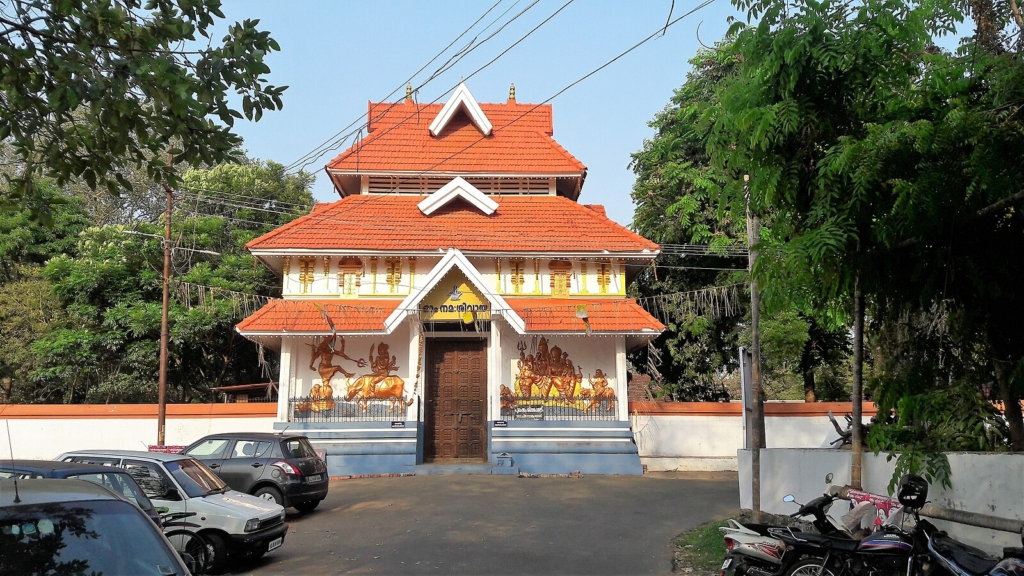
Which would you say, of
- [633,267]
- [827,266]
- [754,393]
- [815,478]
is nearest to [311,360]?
[633,267]

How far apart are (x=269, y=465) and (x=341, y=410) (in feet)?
21.5

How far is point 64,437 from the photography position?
2003 centimetres

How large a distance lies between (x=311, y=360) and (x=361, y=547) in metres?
10.2

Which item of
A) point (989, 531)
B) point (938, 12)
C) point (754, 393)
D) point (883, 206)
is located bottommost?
point (989, 531)

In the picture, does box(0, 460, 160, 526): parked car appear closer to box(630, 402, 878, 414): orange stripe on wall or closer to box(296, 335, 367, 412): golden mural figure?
box(296, 335, 367, 412): golden mural figure

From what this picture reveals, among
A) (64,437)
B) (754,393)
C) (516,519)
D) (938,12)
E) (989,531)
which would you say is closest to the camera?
(989,531)

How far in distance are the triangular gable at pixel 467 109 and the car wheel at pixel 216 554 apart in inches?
661

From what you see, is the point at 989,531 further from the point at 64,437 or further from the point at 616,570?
the point at 64,437

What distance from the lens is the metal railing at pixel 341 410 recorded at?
19594 millimetres

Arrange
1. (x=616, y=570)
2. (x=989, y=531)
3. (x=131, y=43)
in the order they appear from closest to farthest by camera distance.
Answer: (x=131, y=43), (x=989, y=531), (x=616, y=570)

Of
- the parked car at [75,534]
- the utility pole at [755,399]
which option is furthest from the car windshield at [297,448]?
the parked car at [75,534]

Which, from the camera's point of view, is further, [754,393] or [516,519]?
[516,519]

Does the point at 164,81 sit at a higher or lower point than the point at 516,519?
higher

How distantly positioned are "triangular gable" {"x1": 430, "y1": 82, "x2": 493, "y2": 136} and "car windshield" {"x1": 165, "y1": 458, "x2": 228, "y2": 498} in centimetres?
1552
